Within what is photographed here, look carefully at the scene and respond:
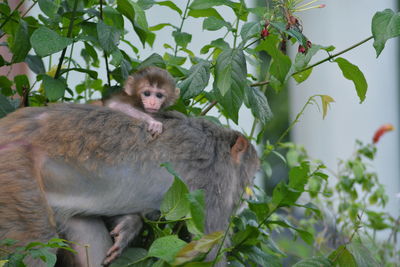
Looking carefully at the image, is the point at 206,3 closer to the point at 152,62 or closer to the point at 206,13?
the point at 206,13

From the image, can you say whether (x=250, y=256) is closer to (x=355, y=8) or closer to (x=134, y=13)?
(x=134, y=13)

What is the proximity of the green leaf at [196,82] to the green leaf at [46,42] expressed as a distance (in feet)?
2.22

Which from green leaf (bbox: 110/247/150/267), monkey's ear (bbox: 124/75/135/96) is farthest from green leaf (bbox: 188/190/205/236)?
monkey's ear (bbox: 124/75/135/96)

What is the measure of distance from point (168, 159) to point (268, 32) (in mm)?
923

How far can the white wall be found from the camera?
1035cm

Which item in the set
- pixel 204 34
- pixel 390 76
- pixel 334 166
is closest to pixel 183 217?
pixel 204 34

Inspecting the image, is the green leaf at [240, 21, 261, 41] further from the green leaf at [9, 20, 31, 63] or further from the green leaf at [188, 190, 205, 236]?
the green leaf at [9, 20, 31, 63]

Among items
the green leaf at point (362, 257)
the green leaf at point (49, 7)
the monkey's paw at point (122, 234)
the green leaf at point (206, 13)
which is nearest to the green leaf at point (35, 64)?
the green leaf at point (49, 7)

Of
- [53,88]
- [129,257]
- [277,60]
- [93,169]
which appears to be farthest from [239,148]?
[53,88]

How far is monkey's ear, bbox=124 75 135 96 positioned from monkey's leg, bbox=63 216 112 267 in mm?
967

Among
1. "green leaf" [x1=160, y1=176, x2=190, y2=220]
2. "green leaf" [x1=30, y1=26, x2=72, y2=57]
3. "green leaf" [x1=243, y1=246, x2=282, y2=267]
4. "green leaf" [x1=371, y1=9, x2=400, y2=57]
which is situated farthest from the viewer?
"green leaf" [x1=243, y1=246, x2=282, y2=267]

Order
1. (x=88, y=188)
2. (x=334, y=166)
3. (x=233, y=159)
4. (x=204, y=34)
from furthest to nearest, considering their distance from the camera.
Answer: (x=334, y=166), (x=204, y=34), (x=233, y=159), (x=88, y=188)

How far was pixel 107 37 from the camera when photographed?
11.6ft

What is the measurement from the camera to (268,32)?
3.31 metres
